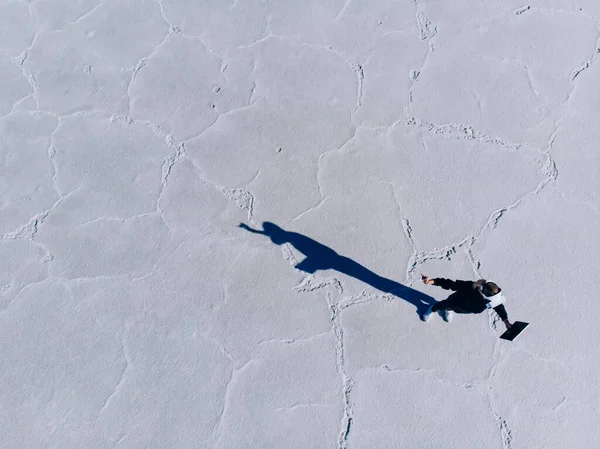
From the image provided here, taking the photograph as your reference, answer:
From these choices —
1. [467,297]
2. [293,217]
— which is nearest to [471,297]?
[467,297]

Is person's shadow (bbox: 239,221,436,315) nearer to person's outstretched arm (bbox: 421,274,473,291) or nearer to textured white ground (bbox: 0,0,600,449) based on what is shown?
textured white ground (bbox: 0,0,600,449)

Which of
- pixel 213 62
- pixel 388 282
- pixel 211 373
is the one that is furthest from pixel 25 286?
pixel 388 282

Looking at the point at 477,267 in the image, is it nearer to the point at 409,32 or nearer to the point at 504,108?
the point at 504,108

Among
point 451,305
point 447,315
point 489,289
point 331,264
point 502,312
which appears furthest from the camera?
point 331,264

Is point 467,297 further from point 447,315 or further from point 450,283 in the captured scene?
point 447,315

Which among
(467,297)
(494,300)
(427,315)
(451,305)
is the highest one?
(494,300)

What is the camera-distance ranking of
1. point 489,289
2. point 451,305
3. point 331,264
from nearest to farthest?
point 489,289
point 451,305
point 331,264
